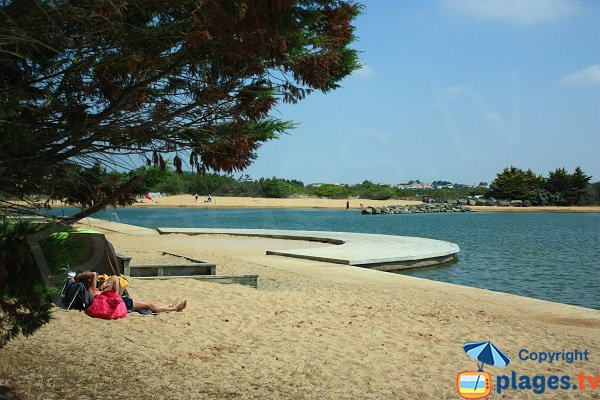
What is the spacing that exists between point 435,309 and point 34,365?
19.6 feet

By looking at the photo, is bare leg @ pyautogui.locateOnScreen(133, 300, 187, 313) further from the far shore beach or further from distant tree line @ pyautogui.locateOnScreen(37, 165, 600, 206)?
the far shore beach

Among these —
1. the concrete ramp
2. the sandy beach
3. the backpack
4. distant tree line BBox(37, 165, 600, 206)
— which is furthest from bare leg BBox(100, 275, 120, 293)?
distant tree line BBox(37, 165, 600, 206)

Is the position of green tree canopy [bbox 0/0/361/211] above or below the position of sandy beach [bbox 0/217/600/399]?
above

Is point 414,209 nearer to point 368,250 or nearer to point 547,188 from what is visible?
point 547,188

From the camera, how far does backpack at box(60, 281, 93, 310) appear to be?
25.6 feet

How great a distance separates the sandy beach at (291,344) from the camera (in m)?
5.48

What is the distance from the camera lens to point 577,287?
53.1ft

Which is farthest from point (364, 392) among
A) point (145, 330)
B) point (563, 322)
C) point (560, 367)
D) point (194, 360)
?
point (563, 322)

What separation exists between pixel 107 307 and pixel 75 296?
462 millimetres

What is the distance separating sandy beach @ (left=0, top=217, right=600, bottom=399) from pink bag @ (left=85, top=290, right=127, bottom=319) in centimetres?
13

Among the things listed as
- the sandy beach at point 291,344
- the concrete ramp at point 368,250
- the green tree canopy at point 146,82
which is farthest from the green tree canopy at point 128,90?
the concrete ramp at point 368,250

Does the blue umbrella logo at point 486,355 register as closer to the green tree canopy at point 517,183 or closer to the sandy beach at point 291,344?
the sandy beach at point 291,344

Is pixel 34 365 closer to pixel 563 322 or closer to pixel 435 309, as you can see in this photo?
pixel 435 309

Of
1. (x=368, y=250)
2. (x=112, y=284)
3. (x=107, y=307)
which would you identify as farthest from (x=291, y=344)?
(x=368, y=250)
